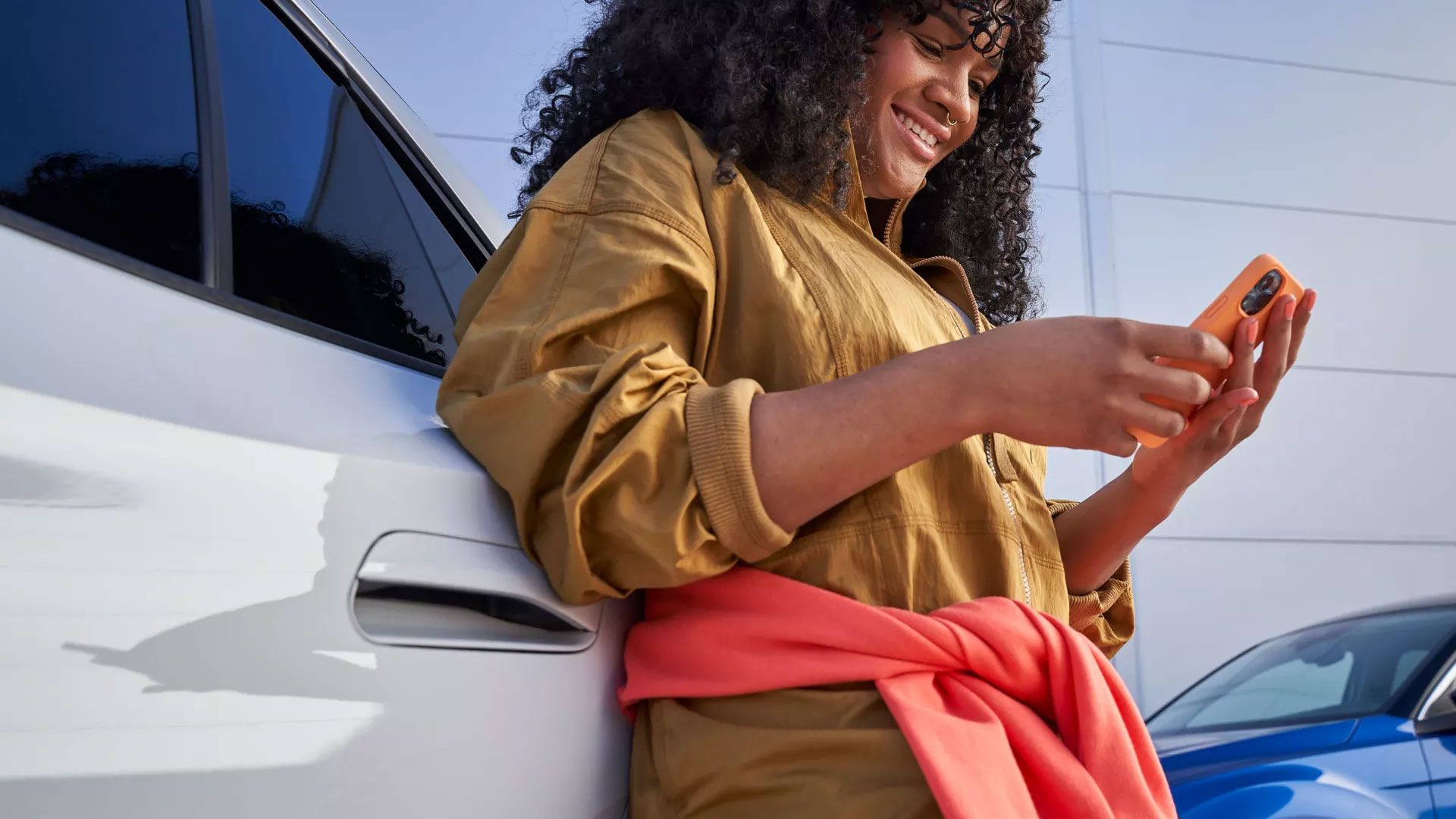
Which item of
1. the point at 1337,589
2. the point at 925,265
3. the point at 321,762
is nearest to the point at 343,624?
the point at 321,762

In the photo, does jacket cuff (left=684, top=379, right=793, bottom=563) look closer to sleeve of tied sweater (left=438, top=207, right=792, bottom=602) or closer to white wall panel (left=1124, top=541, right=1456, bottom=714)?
sleeve of tied sweater (left=438, top=207, right=792, bottom=602)

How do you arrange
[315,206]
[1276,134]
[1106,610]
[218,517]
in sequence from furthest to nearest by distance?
[1276,134], [1106,610], [315,206], [218,517]

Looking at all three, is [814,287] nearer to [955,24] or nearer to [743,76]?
[743,76]

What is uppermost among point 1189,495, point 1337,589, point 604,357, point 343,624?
point 604,357

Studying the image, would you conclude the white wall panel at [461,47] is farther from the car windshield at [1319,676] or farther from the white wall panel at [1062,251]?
the car windshield at [1319,676]

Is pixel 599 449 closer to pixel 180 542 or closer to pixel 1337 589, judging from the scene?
pixel 180 542

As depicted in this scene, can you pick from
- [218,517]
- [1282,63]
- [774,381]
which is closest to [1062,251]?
[1282,63]

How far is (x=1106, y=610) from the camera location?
1547 millimetres

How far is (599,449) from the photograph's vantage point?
900 millimetres

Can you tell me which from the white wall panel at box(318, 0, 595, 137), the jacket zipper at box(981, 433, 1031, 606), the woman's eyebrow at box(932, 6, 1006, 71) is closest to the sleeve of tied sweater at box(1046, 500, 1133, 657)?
the jacket zipper at box(981, 433, 1031, 606)

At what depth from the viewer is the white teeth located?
1437mm

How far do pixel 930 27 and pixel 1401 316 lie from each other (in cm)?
581

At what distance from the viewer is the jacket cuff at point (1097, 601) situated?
4.90 ft

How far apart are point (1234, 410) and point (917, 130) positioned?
506mm
